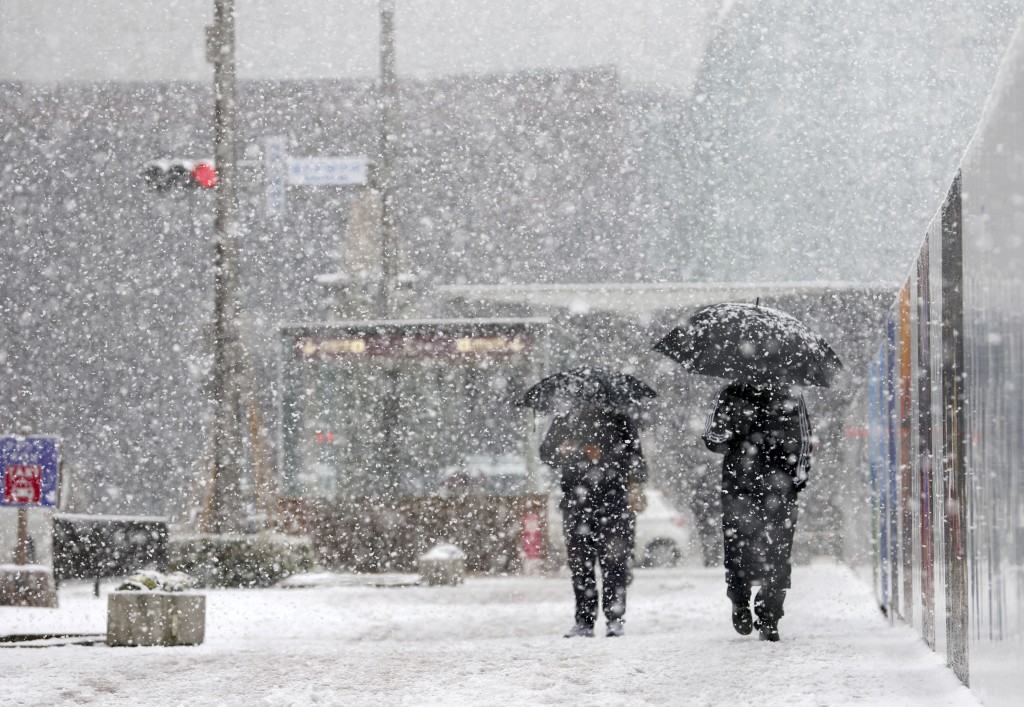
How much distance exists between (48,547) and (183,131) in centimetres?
2357

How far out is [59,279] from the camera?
32.5 meters

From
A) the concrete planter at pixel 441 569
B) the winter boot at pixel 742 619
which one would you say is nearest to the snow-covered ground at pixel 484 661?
the winter boot at pixel 742 619

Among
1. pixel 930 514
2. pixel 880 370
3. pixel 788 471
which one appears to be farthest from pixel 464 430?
pixel 930 514

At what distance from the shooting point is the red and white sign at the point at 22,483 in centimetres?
1251

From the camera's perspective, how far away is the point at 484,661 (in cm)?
764

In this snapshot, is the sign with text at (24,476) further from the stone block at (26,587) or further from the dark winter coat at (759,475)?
the dark winter coat at (759,475)

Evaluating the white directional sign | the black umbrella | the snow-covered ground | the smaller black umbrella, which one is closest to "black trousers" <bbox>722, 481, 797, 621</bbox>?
the snow-covered ground

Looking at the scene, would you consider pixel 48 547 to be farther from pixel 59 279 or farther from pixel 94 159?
pixel 94 159

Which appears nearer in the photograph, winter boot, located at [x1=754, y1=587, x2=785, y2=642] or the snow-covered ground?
the snow-covered ground

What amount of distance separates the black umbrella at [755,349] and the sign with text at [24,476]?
608 centimetres

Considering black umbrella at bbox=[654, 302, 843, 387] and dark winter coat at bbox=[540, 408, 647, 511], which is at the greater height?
black umbrella at bbox=[654, 302, 843, 387]

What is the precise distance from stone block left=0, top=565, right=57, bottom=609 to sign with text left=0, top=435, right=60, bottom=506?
75cm

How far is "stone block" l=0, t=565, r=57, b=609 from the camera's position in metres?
11.8

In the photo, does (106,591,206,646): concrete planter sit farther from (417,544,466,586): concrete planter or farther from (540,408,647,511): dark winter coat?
(417,544,466,586): concrete planter
